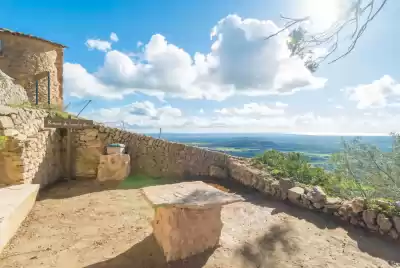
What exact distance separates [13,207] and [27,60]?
43.5ft

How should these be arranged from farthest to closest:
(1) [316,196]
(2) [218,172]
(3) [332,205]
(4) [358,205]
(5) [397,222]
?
1. (2) [218,172]
2. (1) [316,196]
3. (3) [332,205]
4. (4) [358,205]
5. (5) [397,222]

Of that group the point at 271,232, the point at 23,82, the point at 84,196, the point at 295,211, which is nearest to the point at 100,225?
the point at 84,196

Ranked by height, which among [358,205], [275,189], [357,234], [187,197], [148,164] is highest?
[187,197]

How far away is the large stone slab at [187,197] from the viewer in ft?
10.8

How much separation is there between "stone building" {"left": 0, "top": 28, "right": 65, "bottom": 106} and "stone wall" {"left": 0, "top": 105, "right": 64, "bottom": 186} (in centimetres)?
711

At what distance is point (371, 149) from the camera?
4625mm

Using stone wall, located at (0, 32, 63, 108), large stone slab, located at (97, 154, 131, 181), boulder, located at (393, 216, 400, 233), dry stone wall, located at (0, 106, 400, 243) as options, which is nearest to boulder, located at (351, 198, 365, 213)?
dry stone wall, located at (0, 106, 400, 243)

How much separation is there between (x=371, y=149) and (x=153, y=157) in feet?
23.9

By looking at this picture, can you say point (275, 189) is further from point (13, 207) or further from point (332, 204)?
point (13, 207)

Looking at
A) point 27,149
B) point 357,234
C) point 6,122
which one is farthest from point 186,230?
point 6,122

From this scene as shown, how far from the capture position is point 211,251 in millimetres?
3799

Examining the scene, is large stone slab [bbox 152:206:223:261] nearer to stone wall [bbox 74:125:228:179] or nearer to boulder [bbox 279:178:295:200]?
boulder [bbox 279:178:295:200]

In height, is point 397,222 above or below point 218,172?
below

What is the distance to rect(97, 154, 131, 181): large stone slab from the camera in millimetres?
8616
